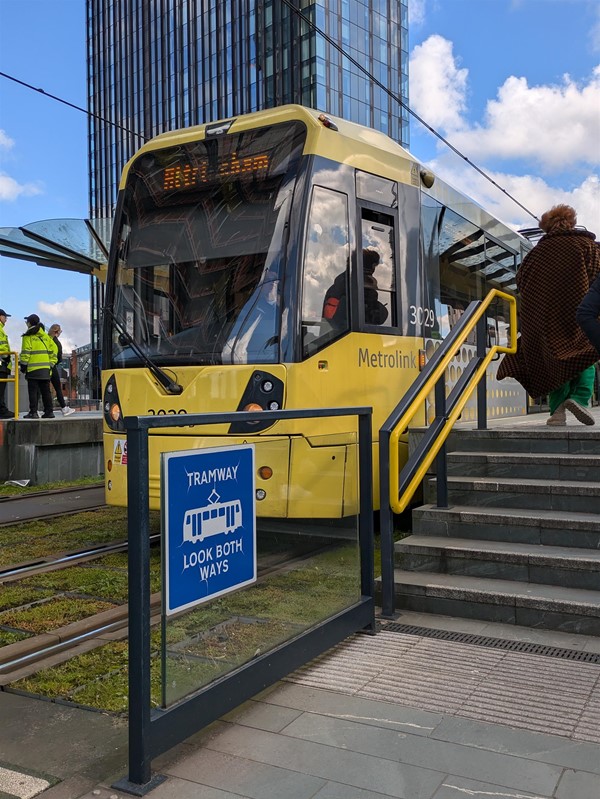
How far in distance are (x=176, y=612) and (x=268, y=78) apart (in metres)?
54.4

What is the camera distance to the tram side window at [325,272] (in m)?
5.92

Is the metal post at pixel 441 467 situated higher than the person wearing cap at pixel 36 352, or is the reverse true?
the person wearing cap at pixel 36 352

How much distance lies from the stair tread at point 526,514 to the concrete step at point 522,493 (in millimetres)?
37

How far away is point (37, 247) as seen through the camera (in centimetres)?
1168

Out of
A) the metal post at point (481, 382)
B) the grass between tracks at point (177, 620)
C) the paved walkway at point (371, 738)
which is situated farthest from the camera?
the metal post at point (481, 382)

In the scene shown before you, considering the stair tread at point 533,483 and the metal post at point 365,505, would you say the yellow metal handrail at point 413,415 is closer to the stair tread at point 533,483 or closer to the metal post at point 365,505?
the metal post at point 365,505

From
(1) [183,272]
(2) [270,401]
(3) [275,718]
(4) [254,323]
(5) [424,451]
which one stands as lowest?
(3) [275,718]

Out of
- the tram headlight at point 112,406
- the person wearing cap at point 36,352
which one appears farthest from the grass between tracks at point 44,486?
the tram headlight at point 112,406

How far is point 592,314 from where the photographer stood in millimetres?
4891

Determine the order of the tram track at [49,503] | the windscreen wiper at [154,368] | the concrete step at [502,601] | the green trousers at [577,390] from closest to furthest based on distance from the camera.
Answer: the concrete step at [502,601] → the windscreen wiper at [154,368] → the green trousers at [577,390] → the tram track at [49,503]

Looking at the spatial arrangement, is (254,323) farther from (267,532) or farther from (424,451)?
(267,532)


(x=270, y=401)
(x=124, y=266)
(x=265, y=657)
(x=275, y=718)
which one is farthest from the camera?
(x=124, y=266)

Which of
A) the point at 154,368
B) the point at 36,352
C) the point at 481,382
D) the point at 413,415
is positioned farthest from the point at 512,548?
the point at 36,352

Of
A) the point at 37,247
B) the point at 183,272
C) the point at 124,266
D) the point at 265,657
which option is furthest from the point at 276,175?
the point at 37,247
